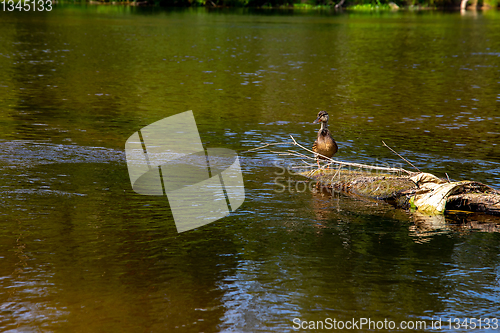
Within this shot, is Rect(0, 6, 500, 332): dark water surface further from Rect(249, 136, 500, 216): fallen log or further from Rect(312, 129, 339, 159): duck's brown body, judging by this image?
Rect(312, 129, 339, 159): duck's brown body

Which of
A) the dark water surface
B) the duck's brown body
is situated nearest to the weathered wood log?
the dark water surface

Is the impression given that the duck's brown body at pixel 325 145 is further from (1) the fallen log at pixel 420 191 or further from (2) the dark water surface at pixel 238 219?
(2) the dark water surface at pixel 238 219

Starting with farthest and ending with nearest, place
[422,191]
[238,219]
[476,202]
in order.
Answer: [422,191] < [476,202] < [238,219]

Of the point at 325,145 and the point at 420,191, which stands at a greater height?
the point at 325,145

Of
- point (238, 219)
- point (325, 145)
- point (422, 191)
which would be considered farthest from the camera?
point (325, 145)

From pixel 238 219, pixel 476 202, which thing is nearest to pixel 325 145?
pixel 476 202

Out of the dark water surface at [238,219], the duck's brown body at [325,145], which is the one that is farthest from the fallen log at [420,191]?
the duck's brown body at [325,145]

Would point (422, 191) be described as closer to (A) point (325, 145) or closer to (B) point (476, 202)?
(B) point (476, 202)

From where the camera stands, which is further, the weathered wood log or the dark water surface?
the weathered wood log

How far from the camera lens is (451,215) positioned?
8070mm

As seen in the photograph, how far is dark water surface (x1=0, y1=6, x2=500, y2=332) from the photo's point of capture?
537 centimetres

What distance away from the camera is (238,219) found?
7.65 metres

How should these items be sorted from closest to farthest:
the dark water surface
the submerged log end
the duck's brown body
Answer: the dark water surface, the submerged log end, the duck's brown body

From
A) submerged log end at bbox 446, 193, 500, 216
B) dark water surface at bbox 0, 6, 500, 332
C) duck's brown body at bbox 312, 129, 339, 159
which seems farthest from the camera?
duck's brown body at bbox 312, 129, 339, 159
